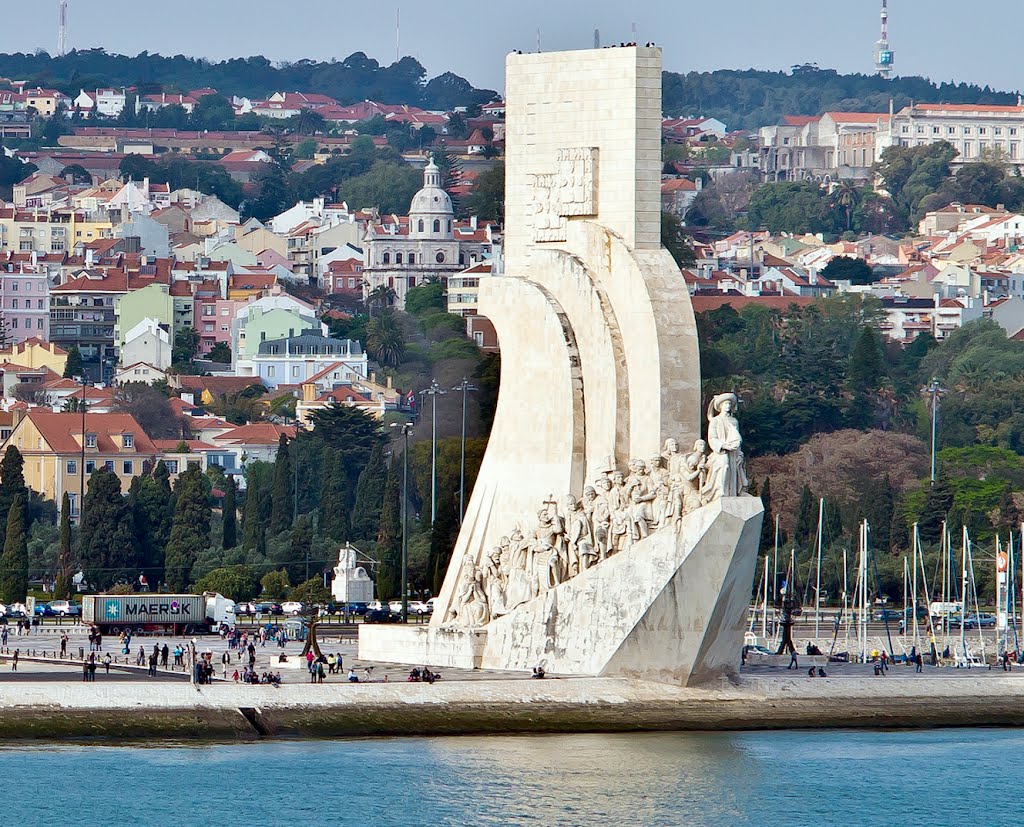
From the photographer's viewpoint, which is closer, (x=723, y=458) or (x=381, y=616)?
(x=723, y=458)

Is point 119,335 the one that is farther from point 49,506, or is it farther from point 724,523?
point 724,523

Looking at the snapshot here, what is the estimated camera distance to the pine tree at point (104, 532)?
2552 inches

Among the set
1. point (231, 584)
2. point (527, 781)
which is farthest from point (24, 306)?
point (527, 781)

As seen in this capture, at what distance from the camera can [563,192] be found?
40.6 meters

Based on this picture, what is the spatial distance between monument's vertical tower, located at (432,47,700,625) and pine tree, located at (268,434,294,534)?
28034 mm

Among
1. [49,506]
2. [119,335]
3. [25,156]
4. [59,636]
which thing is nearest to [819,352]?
[49,506]

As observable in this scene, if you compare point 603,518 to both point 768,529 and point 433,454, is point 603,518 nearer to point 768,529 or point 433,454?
point 433,454

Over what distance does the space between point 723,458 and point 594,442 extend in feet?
9.02

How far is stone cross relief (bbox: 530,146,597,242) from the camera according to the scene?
40.3 metres

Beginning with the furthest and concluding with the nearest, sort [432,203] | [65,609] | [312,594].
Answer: [432,203] → [312,594] → [65,609]

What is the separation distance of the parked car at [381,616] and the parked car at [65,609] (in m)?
5.04

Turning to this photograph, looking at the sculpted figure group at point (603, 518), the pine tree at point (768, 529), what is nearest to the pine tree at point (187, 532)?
the pine tree at point (768, 529)

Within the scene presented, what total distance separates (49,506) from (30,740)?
39694mm

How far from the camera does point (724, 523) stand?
37.8m
